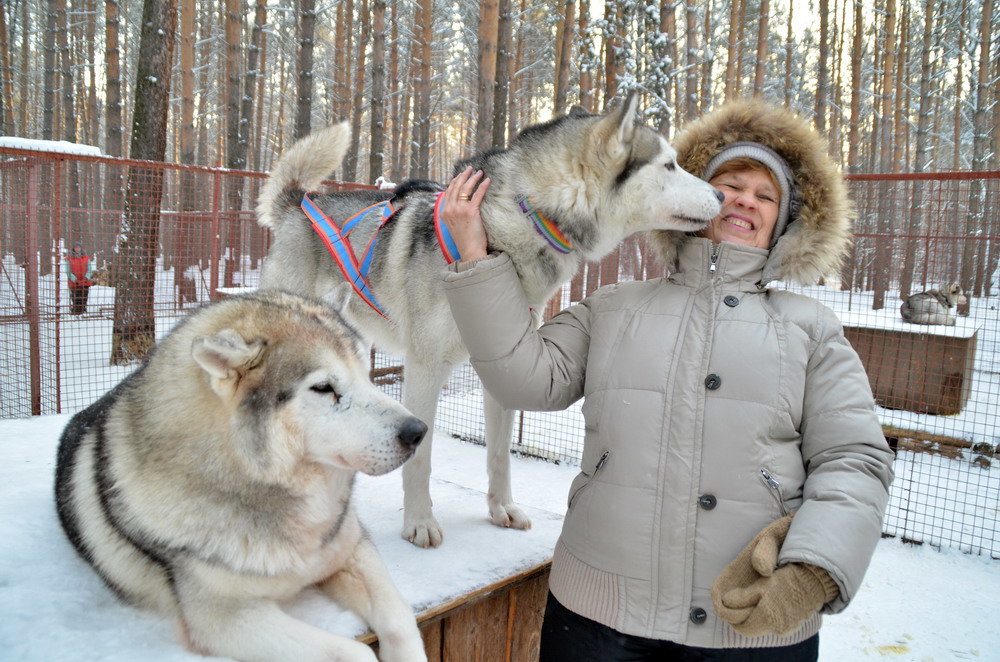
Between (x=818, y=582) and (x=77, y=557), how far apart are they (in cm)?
215

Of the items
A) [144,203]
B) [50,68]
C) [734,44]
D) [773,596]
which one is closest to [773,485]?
[773,596]

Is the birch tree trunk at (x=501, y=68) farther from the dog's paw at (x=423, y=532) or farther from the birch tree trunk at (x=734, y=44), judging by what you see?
the dog's paw at (x=423, y=532)

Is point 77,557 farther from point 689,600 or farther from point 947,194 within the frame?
point 947,194

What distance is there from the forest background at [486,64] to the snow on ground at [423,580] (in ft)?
8.07

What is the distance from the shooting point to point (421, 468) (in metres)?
2.39

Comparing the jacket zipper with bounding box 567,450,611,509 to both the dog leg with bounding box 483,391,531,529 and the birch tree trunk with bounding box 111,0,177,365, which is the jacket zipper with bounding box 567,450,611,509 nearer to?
the dog leg with bounding box 483,391,531,529

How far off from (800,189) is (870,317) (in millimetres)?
4840

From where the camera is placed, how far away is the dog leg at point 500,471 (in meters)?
2.65

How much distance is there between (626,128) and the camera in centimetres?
222

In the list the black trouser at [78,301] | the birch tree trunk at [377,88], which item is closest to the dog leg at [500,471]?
the black trouser at [78,301]

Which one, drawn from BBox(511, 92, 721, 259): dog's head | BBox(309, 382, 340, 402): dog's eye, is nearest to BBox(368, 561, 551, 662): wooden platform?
BBox(309, 382, 340, 402): dog's eye

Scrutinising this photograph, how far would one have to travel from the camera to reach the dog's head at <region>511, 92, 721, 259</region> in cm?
220

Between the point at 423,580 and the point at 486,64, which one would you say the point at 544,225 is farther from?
the point at 486,64

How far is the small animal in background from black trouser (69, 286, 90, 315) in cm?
848
